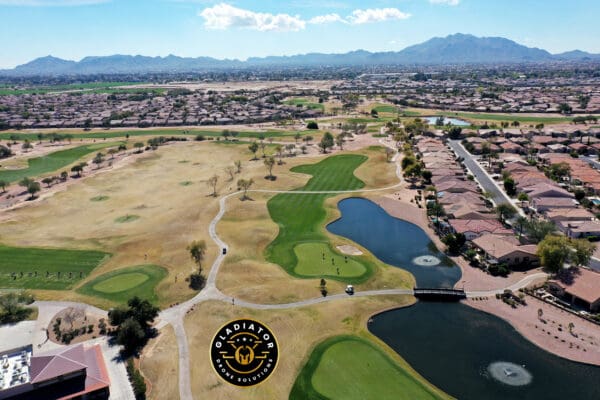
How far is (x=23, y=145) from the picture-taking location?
15475 cm

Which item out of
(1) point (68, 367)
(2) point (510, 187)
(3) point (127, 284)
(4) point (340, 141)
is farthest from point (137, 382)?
(4) point (340, 141)

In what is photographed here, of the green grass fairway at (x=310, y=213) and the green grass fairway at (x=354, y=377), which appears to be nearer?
the green grass fairway at (x=354, y=377)

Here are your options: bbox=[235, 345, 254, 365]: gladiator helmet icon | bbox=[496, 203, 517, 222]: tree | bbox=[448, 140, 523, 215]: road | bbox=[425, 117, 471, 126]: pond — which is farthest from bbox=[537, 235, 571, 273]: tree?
bbox=[425, 117, 471, 126]: pond

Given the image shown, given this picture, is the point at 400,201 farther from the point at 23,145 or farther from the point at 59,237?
the point at 23,145

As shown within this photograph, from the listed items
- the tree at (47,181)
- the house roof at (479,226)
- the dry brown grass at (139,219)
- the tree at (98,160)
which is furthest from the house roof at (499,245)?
the tree at (98,160)

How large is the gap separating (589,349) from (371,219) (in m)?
46.4

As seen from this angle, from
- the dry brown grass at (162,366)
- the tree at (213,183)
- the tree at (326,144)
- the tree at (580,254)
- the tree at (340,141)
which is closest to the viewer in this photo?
the dry brown grass at (162,366)

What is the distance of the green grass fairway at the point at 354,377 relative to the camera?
1537 inches

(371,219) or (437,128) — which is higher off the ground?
(437,128)

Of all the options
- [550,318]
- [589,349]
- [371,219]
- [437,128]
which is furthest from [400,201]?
[437,128]

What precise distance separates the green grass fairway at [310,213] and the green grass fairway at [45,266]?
101 feet

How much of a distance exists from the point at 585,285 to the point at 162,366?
54.2 meters

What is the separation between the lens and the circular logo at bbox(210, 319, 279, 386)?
1322cm

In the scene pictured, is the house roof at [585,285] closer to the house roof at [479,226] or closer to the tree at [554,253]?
the tree at [554,253]
